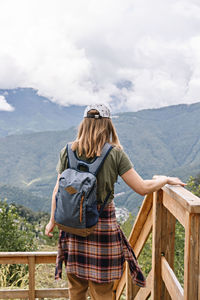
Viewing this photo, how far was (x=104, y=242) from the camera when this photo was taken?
1661 millimetres

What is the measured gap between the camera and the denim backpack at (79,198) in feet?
4.96

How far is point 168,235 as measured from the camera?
5.40 ft

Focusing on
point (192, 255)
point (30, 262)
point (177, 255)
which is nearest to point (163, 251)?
point (192, 255)

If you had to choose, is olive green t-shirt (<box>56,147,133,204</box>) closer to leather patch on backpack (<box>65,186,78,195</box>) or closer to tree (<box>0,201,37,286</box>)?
leather patch on backpack (<box>65,186,78,195</box>)

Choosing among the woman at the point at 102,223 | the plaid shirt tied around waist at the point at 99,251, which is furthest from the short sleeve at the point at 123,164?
the plaid shirt tied around waist at the point at 99,251

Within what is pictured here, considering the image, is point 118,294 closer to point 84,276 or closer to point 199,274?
point 84,276

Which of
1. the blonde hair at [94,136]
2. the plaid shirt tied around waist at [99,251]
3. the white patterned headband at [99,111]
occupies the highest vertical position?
the white patterned headband at [99,111]

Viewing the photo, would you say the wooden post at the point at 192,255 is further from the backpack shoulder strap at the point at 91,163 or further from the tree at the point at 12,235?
the tree at the point at 12,235

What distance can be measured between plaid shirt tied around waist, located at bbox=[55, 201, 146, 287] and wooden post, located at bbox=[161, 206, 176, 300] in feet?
0.74

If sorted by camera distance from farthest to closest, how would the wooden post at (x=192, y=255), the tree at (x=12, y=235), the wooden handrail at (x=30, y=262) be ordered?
the tree at (x=12, y=235) < the wooden handrail at (x=30, y=262) < the wooden post at (x=192, y=255)

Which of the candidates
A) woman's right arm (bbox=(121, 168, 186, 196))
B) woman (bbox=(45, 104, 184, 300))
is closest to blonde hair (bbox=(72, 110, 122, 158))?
woman (bbox=(45, 104, 184, 300))

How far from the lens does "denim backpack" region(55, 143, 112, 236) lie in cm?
151

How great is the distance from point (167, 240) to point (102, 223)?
0.35 metres

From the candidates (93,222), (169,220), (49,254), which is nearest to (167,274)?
(169,220)
